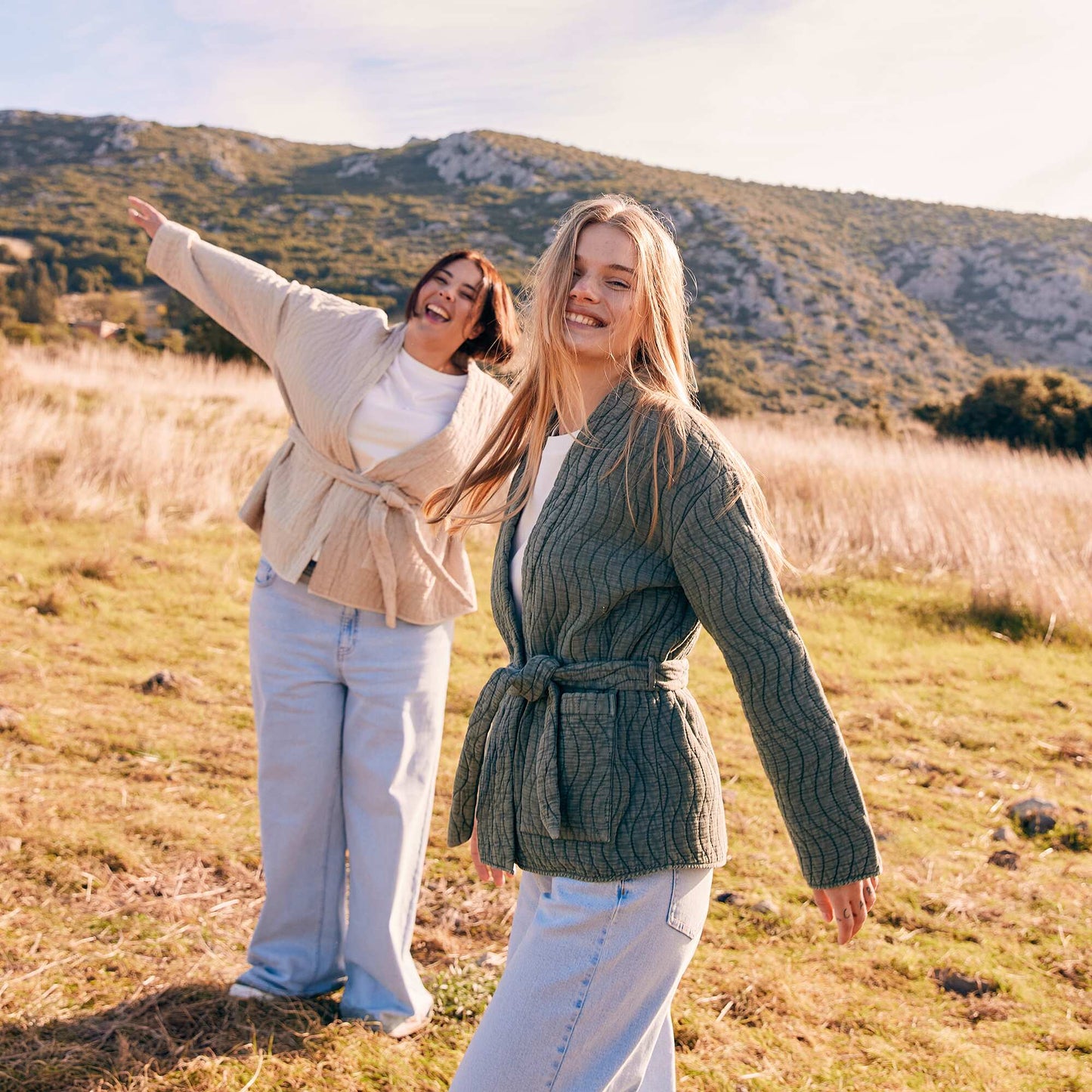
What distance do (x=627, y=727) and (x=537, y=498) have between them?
46cm

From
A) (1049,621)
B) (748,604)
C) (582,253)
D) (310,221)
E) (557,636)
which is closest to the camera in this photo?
(748,604)

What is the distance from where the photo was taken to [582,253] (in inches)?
68.1

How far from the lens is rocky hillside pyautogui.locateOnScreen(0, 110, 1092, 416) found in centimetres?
3338

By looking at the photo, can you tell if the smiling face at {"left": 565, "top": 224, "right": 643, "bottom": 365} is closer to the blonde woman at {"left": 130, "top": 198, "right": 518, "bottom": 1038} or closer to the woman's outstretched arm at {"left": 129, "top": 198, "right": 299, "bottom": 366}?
the blonde woman at {"left": 130, "top": 198, "right": 518, "bottom": 1038}

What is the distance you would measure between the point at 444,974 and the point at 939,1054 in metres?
1.35

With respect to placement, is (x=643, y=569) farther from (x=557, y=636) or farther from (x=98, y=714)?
(x=98, y=714)

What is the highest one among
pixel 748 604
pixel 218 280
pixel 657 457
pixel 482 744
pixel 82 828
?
pixel 218 280

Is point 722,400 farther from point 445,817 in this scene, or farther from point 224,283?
point 224,283

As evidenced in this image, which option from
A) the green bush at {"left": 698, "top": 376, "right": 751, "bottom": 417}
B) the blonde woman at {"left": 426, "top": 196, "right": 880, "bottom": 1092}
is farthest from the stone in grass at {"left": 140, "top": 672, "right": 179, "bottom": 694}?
the green bush at {"left": 698, "top": 376, "right": 751, "bottom": 417}

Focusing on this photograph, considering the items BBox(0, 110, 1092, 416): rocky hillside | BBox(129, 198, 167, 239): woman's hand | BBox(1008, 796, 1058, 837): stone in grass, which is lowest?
BBox(1008, 796, 1058, 837): stone in grass

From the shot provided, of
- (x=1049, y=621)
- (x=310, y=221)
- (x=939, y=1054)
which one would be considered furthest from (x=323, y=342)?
(x=310, y=221)

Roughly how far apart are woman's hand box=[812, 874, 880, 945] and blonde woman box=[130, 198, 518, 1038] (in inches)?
55.7

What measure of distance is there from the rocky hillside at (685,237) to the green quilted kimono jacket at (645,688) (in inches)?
883

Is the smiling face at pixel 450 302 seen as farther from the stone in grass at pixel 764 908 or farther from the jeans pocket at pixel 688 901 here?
A: the stone in grass at pixel 764 908
